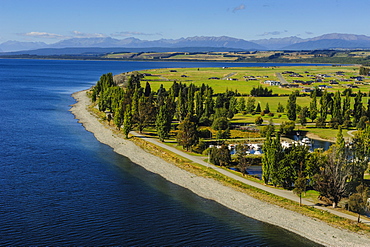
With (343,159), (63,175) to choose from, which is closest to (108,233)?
(63,175)

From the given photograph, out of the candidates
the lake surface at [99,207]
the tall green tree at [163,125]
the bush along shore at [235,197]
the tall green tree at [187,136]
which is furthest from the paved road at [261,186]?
the lake surface at [99,207]

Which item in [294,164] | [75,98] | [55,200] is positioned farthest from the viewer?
[75,98]

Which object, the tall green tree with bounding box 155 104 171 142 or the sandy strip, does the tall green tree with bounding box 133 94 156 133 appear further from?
the sandy strip

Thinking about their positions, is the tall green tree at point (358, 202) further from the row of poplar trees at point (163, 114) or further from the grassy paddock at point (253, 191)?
the row of poplar trees at point (163, 114)

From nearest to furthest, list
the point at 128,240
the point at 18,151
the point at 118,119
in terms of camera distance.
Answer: the point at 128,240 < the point at 18,151 < the point at 118,119

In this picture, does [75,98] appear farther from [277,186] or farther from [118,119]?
[277,186]

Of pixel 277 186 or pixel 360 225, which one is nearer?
pixel 360 225

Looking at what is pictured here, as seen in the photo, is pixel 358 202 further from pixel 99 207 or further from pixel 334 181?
pixel 99 207

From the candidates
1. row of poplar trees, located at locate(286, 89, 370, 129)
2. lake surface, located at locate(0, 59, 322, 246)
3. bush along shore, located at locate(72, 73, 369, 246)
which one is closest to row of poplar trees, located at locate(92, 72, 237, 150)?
bush along shore, located at locate(72, 73, 369, 246)

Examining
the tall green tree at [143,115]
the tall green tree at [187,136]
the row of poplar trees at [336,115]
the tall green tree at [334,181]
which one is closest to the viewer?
the tall green tree at [334,181]
